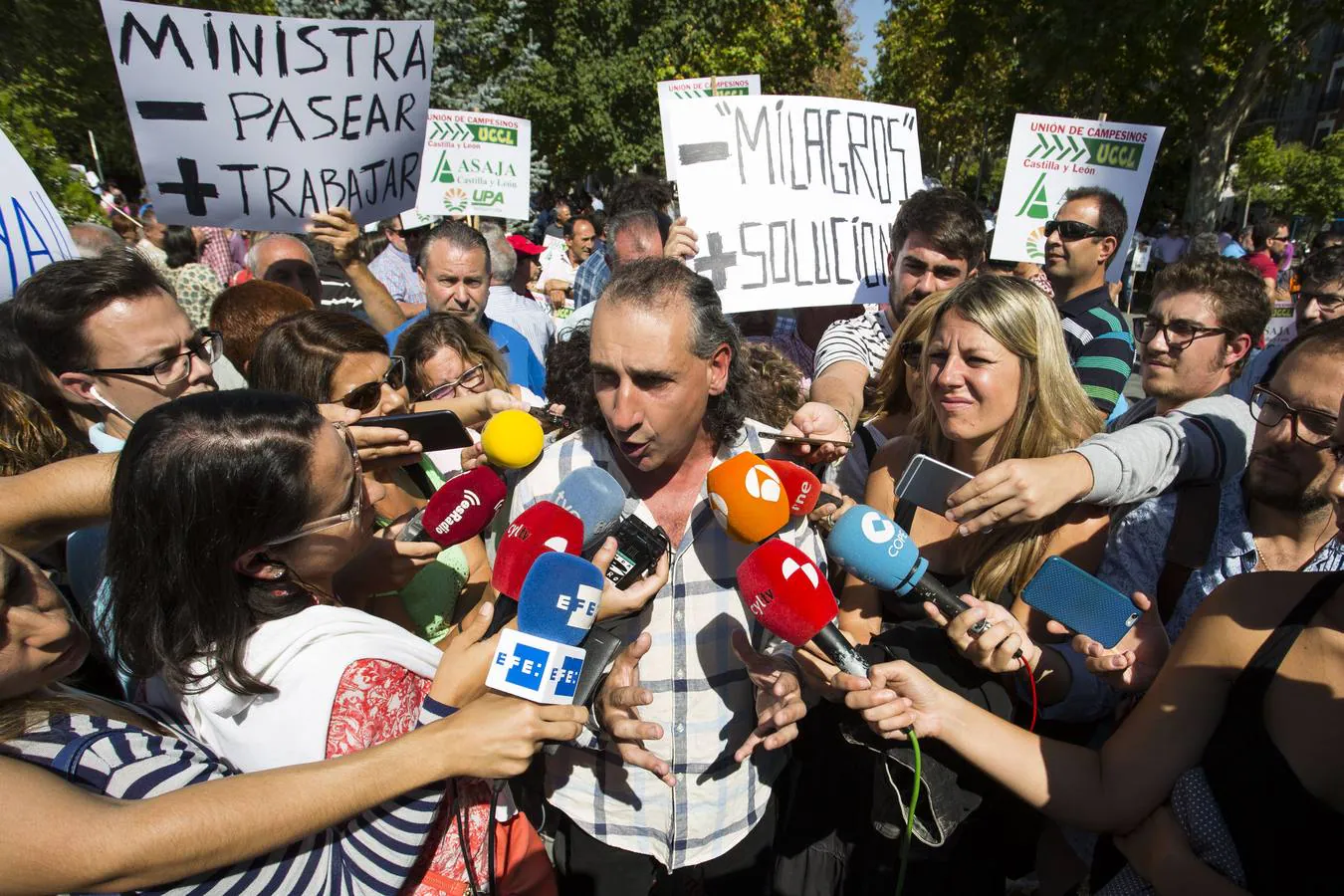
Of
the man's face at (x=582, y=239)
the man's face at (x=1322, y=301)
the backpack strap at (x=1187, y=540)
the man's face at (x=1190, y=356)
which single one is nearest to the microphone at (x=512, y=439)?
the backpack strap at (x=1187, y=540)

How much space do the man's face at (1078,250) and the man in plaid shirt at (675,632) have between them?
2607 mm

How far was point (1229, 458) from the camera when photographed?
218 centimetres

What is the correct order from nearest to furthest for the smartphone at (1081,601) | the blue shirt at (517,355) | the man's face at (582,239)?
the smartphone at (1081,601) → the blue shirt at (517,355) → the man's face at (582,239)

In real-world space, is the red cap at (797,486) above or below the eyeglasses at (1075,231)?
below

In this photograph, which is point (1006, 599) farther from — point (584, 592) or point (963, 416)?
point (584, 592)

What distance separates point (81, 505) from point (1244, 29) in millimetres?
20244

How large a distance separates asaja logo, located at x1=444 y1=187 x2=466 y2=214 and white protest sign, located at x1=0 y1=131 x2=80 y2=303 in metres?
5.05

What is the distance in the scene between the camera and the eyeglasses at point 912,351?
2648 mm

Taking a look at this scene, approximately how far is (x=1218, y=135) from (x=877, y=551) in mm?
22026

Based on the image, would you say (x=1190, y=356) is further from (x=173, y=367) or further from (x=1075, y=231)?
(x=173, y=367)

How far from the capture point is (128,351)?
2.43m

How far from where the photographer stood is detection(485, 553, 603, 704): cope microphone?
4.84 feet

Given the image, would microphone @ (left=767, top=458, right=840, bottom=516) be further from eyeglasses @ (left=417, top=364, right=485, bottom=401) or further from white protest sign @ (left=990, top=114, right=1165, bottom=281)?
white protest sign @ (left=990, top=114, right=1165, bottom=281)

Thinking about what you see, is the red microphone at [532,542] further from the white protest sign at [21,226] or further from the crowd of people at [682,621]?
the white protest sign at [21,226]
